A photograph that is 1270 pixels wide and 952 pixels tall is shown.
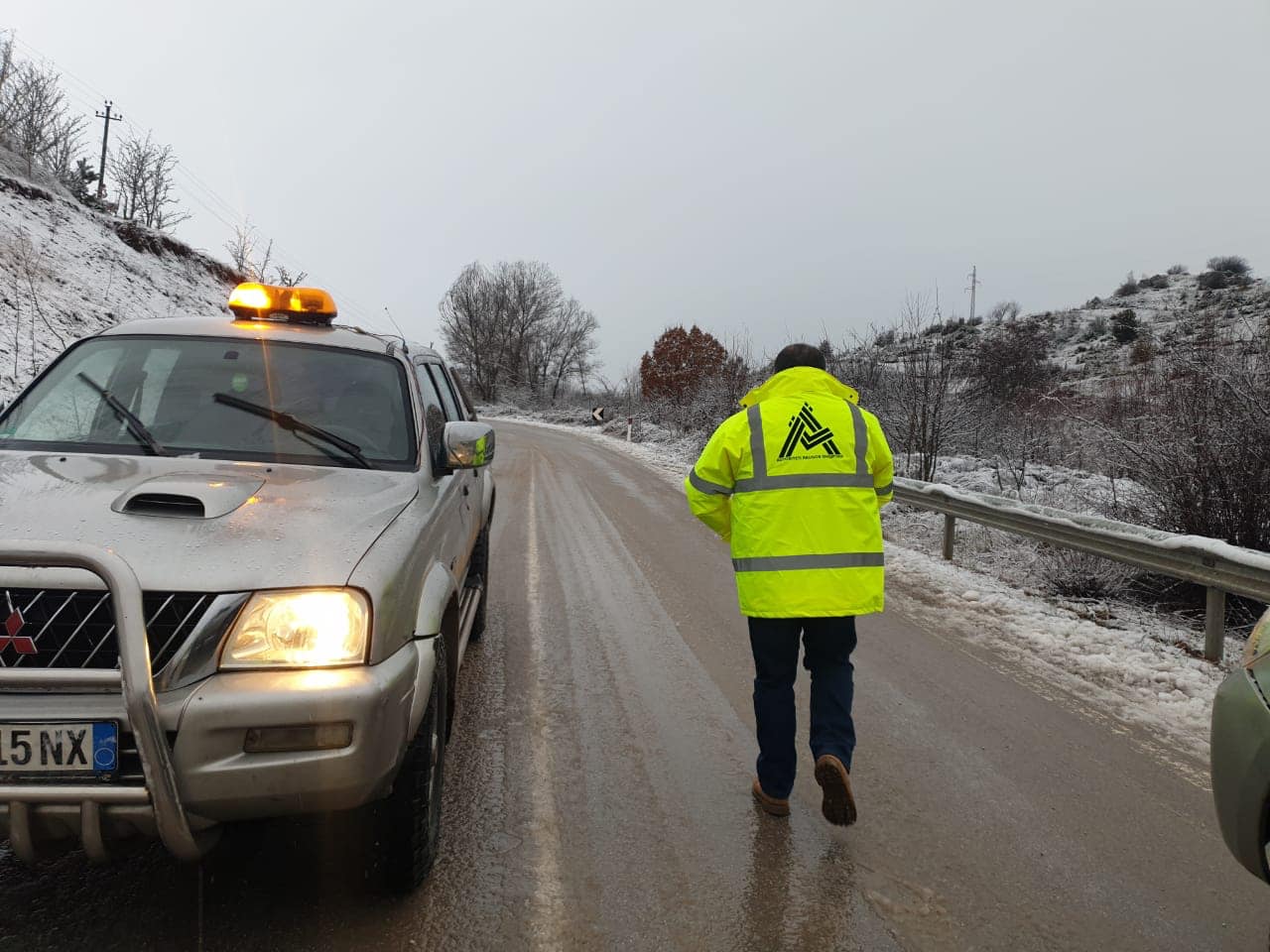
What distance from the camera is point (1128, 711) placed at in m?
4.37

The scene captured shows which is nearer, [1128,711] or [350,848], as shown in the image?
[350,848]

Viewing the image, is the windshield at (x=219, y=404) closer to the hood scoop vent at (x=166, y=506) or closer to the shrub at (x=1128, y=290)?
the hood scoop vent at (x=166, y=506)

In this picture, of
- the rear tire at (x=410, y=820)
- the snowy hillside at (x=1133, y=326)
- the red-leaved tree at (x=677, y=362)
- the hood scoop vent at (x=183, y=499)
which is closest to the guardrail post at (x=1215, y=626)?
the snowy hillside at (x=1133, y=326)

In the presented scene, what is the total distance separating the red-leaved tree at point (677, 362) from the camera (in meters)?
36.7

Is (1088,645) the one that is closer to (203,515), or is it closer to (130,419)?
(203,515)

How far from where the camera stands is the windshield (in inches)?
Result: 117

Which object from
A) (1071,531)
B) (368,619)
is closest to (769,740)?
(368,619)

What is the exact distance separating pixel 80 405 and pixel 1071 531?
275 inches

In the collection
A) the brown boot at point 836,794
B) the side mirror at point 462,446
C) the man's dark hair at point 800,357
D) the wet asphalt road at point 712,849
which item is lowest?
the wet asphalt road at point 712,849

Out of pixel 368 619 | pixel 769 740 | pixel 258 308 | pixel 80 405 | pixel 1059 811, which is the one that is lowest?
pixel 1059 811

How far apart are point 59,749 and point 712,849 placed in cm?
211

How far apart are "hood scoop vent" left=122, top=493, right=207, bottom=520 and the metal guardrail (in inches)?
223

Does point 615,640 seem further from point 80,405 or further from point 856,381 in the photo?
point 856,381

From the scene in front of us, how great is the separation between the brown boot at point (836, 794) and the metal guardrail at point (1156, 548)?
138 inches
